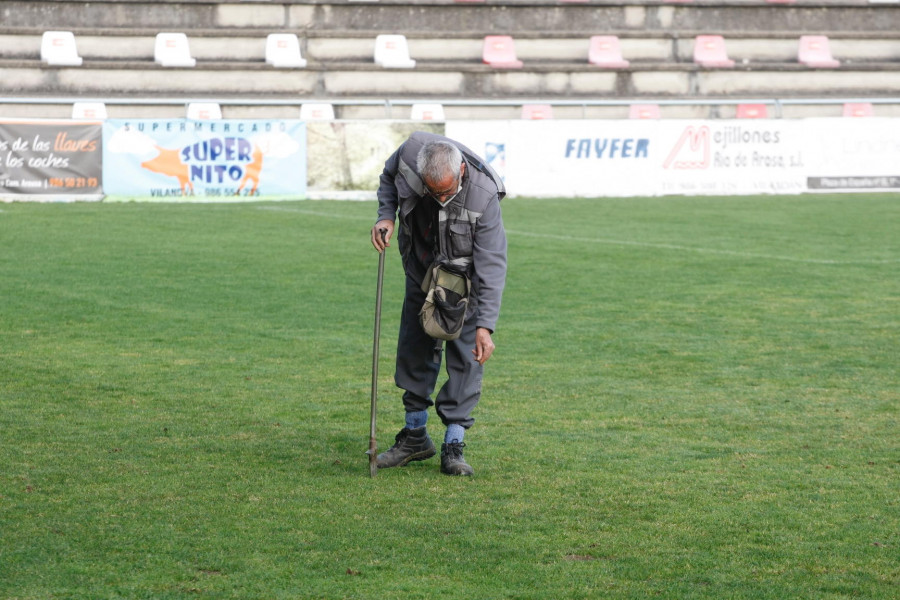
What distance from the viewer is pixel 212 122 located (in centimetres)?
2327

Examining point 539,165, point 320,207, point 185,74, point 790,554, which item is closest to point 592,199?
point 539,165

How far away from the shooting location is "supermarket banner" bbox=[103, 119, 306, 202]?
23125mm

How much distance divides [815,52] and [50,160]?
20.7 meters

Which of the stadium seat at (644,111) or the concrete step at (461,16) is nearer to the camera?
the stadium seat at (644,111)

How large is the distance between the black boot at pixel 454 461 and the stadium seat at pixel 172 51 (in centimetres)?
2505

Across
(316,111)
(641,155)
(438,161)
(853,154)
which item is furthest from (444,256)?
(853,154)

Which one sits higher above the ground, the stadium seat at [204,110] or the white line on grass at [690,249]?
the stadium seat at [204,110]

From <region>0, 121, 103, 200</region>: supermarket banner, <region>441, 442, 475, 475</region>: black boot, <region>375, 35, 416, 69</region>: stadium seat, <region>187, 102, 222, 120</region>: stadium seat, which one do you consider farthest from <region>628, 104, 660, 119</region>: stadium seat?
<region>441, 442, 475, 475</region>: black boot

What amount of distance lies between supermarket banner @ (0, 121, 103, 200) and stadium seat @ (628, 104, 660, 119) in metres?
11.7

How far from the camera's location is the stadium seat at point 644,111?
28.2m

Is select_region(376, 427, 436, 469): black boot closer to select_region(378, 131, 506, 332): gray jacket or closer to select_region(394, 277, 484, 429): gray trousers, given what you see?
select_region(394, 277, 484, 429): gray trousers

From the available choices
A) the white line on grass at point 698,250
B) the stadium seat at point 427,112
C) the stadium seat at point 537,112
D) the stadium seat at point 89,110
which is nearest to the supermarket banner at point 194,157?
the stadium seat at point 89,110

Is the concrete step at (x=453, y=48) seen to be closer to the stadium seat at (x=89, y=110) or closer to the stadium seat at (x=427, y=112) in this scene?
the stadium seat at (x=89, y=110)

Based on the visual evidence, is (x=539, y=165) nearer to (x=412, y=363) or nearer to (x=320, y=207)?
(x=320, y=207)
